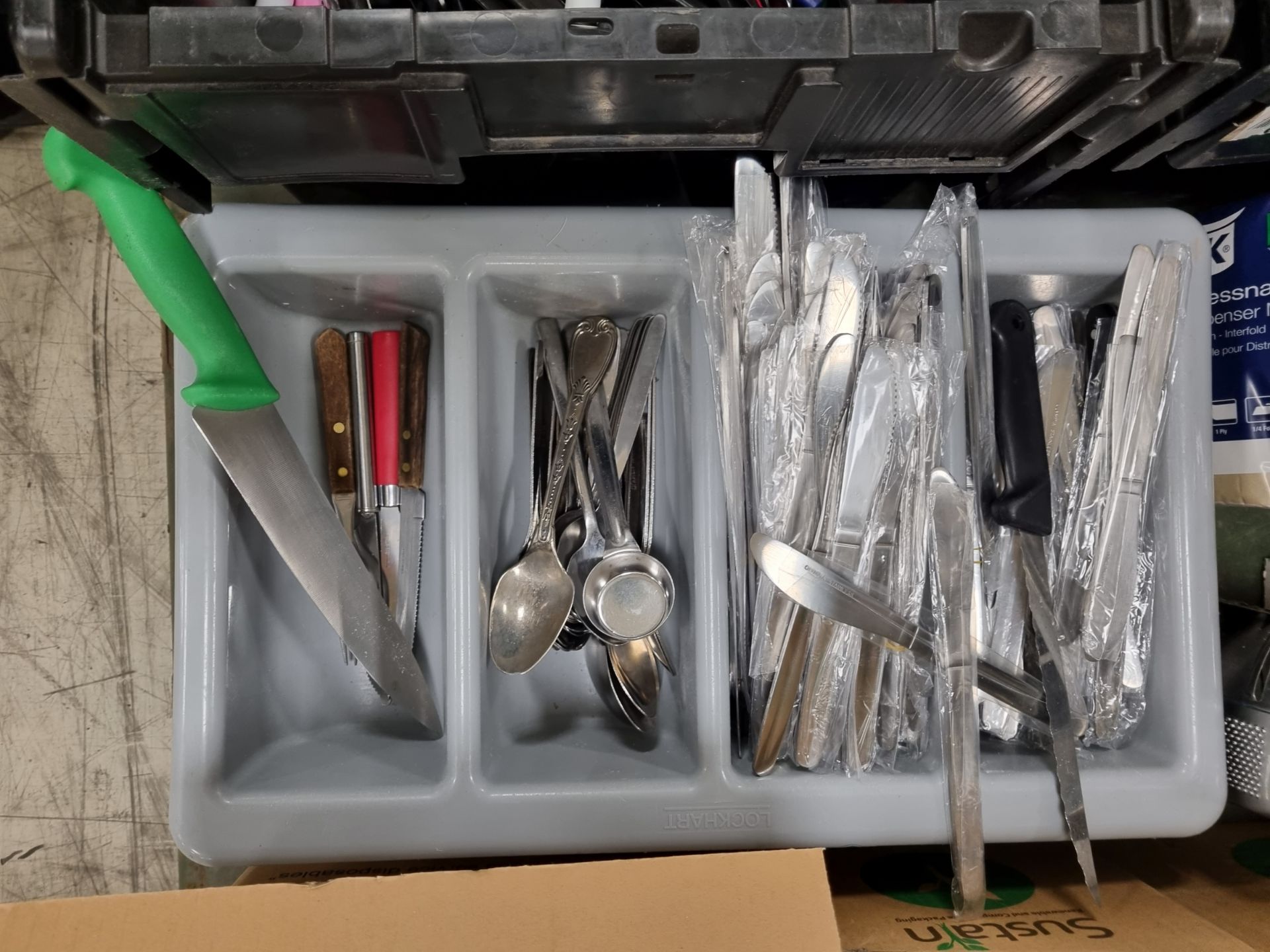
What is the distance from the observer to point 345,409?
701 millimetres

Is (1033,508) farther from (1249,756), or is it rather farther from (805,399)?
(1249,756)

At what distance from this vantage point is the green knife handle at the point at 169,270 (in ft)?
1.76

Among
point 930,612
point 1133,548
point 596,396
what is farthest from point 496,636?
point 1133,548

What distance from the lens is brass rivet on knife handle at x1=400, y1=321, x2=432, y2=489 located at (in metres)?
0.70

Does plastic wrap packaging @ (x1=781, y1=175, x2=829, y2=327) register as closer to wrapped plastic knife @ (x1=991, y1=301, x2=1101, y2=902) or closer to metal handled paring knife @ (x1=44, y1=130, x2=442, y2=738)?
wrapped plastic knife @ (x1=991, y1=301, x2=1101, y2=902)

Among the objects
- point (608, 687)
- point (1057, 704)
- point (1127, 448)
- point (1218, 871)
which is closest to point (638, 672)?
point (608, 687)

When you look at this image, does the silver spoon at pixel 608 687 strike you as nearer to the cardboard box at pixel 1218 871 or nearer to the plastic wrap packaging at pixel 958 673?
the plastic wrap packaging at pixel 958 673

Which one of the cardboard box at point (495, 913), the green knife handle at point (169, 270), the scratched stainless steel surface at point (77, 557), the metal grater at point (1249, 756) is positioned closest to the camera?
the cardboard box at point (495, 913)

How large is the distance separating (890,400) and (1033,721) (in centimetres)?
29

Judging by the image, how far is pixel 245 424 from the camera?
23.6 inches

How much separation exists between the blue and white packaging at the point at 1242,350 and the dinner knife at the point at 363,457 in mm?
746

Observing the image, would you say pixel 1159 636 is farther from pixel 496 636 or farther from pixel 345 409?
pixel 345 409

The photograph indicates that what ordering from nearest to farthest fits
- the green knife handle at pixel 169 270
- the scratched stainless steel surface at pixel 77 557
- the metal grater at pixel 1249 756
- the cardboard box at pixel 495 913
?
the cardboard box at pixel 495 913 → the green knife handle at pixel 169 270 → the metal grater at pixel 1249 756 → the scratched stainless steel surface at pixel 77 557

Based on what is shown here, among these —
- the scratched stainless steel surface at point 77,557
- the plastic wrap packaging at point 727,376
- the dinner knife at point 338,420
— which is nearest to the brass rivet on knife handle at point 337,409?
the dinner knife at point 338,420
